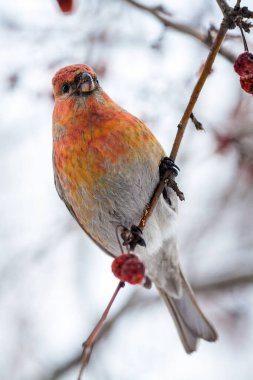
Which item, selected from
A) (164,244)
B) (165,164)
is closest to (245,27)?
(165,164)

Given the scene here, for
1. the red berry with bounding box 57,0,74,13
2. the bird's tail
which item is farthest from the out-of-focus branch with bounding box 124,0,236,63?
the bird's tail

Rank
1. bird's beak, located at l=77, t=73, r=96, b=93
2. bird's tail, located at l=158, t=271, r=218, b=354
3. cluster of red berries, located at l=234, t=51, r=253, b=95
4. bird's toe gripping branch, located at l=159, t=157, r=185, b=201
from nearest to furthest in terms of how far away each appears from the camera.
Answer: cluster of red berries, located at l=234, t=51, r=253, b=95
bird's toe gripping branch, located at l=159, t=157, r=185, b=201
bird's beak, located at l=77, t=73, r=96, b=93
bird's tail, located at l=158, t=271, r=218, b=354

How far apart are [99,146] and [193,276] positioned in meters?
2.05

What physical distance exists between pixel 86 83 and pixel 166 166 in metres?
0.60

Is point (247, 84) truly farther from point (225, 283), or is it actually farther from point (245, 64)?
point (225, 283)

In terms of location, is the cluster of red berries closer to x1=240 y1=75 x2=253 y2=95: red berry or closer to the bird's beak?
x1=240 y1=75 x2=253 y2=95: red berry

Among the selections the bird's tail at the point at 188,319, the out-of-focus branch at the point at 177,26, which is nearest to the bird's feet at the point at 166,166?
the out-of-focus branch at the point at 177,26

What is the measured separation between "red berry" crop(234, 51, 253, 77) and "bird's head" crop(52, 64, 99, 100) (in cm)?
97

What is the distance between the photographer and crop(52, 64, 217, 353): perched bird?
2566mm

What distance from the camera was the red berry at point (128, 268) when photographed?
190cm

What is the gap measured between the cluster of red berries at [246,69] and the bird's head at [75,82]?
3.20ft

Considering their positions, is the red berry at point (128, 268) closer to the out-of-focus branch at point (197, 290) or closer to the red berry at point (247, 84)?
the red berry at point (247, 84)

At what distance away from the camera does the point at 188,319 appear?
10.7ft

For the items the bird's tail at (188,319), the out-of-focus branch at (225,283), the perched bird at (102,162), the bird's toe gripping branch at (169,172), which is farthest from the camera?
the out-of-focus branch at (225,283)
